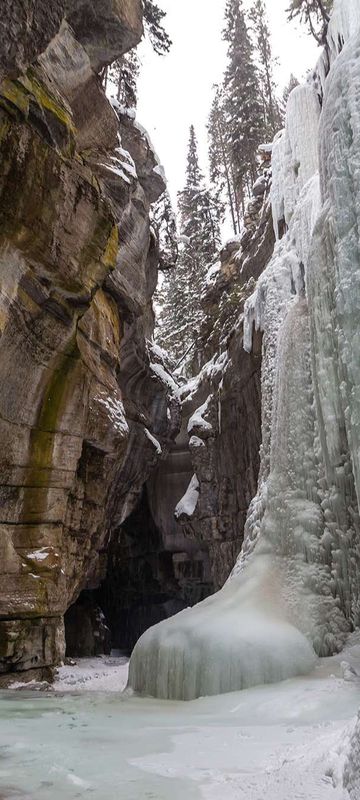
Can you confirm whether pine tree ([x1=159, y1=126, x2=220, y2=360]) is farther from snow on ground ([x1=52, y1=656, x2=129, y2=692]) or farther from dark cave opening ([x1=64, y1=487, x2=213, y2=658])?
snow on ground ([x1=52, y1=656, x2=129, y2=692])

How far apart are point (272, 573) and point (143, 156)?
14417mm

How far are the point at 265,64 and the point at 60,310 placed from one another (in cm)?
2350

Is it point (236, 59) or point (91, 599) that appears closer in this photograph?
point (91, 599)

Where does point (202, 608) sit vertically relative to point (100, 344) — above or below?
below

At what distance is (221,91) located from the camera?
31.0m

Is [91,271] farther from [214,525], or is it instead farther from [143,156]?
[214,525]

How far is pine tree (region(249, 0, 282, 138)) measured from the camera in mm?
26852

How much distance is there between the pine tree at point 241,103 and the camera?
2564cm

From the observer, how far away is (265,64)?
28.7 m

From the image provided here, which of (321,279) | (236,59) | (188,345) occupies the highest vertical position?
(236,59)

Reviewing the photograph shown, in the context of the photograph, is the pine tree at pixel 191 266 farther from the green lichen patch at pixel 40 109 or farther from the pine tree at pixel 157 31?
the green lichen patch at pixel 40 109

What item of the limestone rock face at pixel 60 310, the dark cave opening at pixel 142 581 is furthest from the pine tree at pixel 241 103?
the dark cave opening at pixel 142 581

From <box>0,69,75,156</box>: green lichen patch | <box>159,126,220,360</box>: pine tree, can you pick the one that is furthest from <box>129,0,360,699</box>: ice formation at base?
<box>159,126,220,360</box>: pine tree

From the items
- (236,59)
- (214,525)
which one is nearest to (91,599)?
(214,525)
